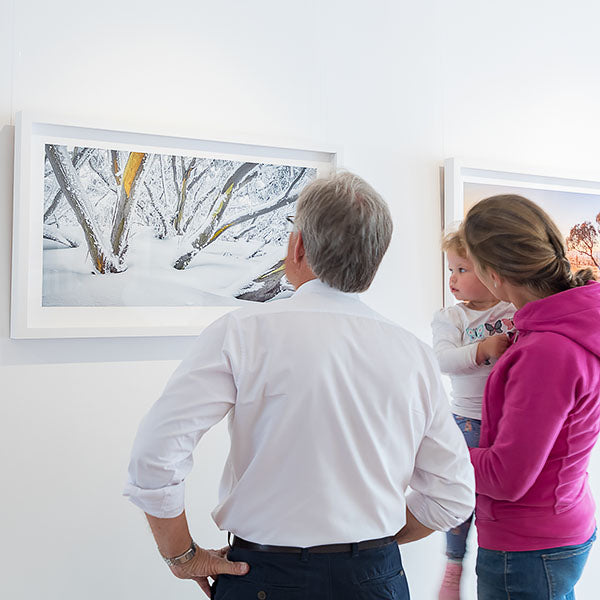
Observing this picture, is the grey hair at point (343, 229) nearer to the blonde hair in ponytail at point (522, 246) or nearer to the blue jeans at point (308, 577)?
the blonde hair in ponytail at point (522, 246)

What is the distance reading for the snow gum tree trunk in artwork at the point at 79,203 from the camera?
171cm

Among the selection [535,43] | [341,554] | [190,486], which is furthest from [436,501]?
[535,43]

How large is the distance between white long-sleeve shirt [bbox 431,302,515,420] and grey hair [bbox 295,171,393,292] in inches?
23.3

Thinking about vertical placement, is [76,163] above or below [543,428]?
above

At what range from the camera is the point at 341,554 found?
44.9 inches

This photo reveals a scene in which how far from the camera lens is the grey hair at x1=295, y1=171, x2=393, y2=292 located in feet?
3.79

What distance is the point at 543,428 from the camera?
131 cm

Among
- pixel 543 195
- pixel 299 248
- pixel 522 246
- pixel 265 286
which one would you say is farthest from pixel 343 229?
pixel 543 195

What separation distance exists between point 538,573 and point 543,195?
134 cm

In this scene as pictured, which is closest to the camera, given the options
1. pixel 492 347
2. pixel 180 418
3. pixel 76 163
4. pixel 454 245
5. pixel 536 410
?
pixel 180 418

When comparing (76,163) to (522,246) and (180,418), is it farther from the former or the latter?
(522,246)

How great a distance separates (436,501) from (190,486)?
860mm

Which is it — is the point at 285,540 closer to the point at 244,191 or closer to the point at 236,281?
the point at 236,281

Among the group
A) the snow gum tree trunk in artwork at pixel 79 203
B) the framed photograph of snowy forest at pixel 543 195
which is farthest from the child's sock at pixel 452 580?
the snow gum tree trunk in artwork at pixel 79 203
